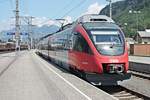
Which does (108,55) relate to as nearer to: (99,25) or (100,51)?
(100,51)

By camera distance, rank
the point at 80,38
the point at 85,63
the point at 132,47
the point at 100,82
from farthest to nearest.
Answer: the point at 132,47, the point at 80,38, the point at 85,63, the point at 100,82

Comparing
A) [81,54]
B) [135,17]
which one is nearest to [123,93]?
[81,54]

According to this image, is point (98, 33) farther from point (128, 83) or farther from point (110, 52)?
point (128, 83)

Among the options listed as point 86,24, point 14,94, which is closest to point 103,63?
point 86,24

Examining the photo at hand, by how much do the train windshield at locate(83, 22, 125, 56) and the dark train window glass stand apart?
0.47 meters

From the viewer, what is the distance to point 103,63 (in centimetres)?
1727

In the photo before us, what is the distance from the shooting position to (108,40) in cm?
1820

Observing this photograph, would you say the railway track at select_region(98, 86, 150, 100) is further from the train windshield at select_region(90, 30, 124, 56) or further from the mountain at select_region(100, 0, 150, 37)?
the mountain at select_region(100, 0, 150, 37)

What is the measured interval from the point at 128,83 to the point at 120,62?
3.33m

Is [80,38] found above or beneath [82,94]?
above

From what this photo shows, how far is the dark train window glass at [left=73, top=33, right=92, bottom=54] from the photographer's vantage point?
1853 centimetres

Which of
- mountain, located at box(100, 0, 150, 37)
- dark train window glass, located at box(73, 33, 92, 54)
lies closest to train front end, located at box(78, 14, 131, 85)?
dark train window glass, located at box(73, 33, 92, 54)

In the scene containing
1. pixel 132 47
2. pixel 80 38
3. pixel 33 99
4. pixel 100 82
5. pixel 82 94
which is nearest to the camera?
pixel 33 99

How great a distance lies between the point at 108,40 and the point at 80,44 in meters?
1.90
